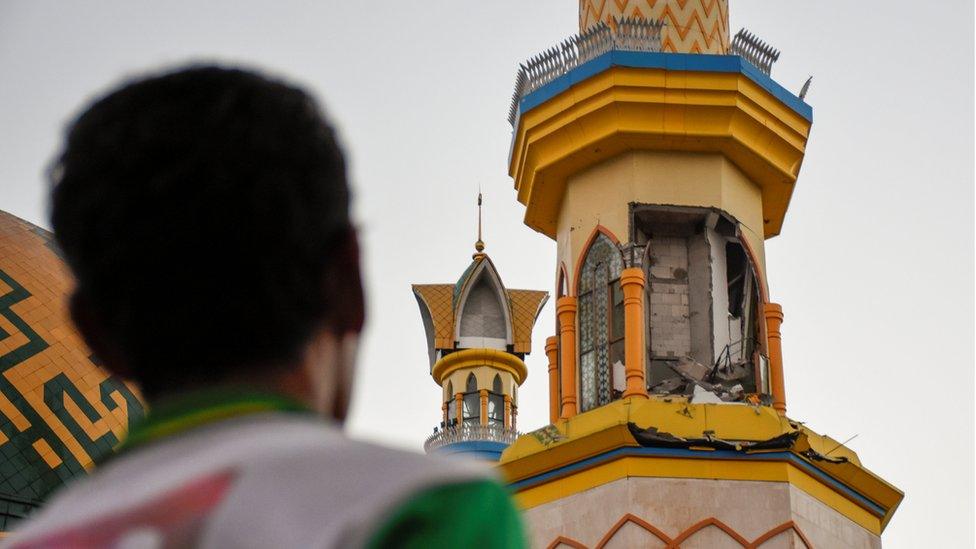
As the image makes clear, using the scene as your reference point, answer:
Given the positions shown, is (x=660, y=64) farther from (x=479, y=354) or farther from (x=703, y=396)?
(x=479, y=354)

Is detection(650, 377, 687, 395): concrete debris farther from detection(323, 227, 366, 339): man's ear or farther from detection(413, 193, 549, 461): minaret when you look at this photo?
detection(413, 193, 549, 461): minaret

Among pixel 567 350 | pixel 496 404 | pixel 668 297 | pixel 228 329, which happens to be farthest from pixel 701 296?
pixel 496 404

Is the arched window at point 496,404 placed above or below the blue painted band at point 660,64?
above

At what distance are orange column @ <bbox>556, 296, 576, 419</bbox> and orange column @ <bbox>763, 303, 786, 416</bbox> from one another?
1.21 metres

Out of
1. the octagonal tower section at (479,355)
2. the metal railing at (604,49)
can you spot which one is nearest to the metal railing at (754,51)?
the metal railing at (604,49)

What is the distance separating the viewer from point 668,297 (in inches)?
391

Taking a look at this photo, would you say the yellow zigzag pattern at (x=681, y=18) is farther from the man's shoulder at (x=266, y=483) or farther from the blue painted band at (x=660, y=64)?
the man's shoulder at (x=266, y=483)

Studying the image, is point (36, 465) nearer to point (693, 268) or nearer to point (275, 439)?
point (693, 268)

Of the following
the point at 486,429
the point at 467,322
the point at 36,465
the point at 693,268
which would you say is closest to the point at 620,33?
the point at 693,268

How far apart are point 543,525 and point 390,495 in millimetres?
8007

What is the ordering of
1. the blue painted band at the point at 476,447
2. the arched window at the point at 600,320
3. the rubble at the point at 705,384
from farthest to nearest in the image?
the blue painted band at the point at 476,447, the arched window at the point at 600,320, the rubble at the point at 705,384

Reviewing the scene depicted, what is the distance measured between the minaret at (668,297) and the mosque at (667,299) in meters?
0.01

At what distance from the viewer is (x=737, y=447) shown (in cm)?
853

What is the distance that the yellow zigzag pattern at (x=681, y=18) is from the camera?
10406mm
